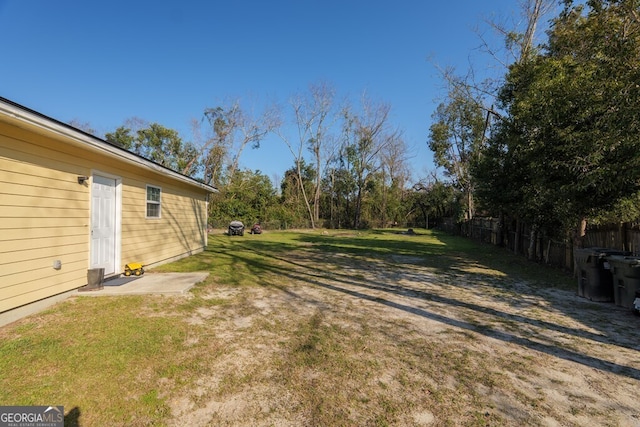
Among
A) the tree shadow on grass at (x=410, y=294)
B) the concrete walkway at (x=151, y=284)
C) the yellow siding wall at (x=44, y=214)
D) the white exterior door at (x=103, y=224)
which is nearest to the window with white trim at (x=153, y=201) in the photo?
the yellow siding wall at (x=44, y=214)

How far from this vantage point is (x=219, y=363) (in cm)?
302

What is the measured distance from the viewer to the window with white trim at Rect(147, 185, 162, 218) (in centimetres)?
773

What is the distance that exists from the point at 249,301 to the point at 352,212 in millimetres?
32844

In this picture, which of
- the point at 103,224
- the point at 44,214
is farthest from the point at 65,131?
the point at 103,224

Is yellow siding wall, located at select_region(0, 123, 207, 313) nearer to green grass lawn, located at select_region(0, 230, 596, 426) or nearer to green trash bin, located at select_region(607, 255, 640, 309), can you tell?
green grass lawn, located at select_region(0, 230, 596, 426)

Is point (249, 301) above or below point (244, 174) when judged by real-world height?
below

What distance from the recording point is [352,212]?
37594mm

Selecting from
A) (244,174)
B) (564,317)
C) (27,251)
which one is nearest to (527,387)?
(564,317)

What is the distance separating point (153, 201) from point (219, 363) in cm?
611

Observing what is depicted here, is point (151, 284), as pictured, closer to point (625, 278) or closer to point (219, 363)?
point (219, 363)

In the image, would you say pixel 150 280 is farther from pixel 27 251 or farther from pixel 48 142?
pixel 48 142

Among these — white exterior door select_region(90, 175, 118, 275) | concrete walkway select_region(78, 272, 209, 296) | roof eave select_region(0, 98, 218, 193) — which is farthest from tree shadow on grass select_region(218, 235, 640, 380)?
roof eave select_region(0, 98, 218, 193)

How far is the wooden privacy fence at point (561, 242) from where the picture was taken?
6.87m

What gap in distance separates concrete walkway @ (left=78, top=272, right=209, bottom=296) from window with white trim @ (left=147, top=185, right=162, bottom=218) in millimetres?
1781
